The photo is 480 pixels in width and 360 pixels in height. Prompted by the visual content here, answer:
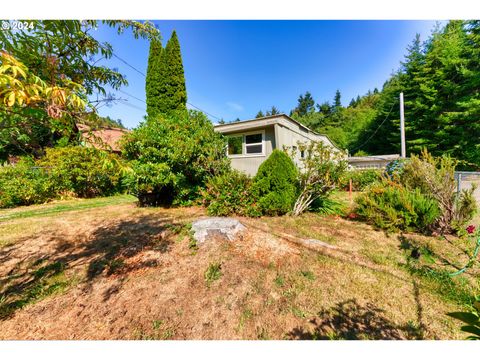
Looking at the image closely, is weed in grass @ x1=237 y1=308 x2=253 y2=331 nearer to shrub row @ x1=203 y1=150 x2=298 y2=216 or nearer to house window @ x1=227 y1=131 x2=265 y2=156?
shrub row @ x1=203 y1=150 x2=298 y2=216

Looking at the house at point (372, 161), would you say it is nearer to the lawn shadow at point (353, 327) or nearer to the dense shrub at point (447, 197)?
the dense shrub at point (447, 197)

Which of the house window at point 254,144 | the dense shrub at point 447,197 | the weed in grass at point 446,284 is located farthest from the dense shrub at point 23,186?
the dense shrub at point 447,197

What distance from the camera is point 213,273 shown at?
107 inches

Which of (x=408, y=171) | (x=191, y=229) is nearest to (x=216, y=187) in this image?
(x=191, y=229)

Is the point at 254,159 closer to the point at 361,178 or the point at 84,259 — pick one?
the point at 361,178

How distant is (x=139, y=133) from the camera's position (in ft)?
20.1

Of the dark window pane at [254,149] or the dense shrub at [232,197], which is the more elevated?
the dark window pane at [254,149]

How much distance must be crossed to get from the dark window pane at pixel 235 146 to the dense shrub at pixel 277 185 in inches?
202

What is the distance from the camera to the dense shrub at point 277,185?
532 cm

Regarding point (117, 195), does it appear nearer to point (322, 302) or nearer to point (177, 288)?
point (177, 288)

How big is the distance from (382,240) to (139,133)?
7268mm

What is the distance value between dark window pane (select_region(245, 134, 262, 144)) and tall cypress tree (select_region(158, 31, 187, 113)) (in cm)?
669

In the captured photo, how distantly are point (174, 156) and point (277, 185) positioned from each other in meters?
3.28

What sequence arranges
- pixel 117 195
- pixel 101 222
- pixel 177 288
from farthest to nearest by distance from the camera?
pixel 117 195
pixel 101 222
pixel 177 288
